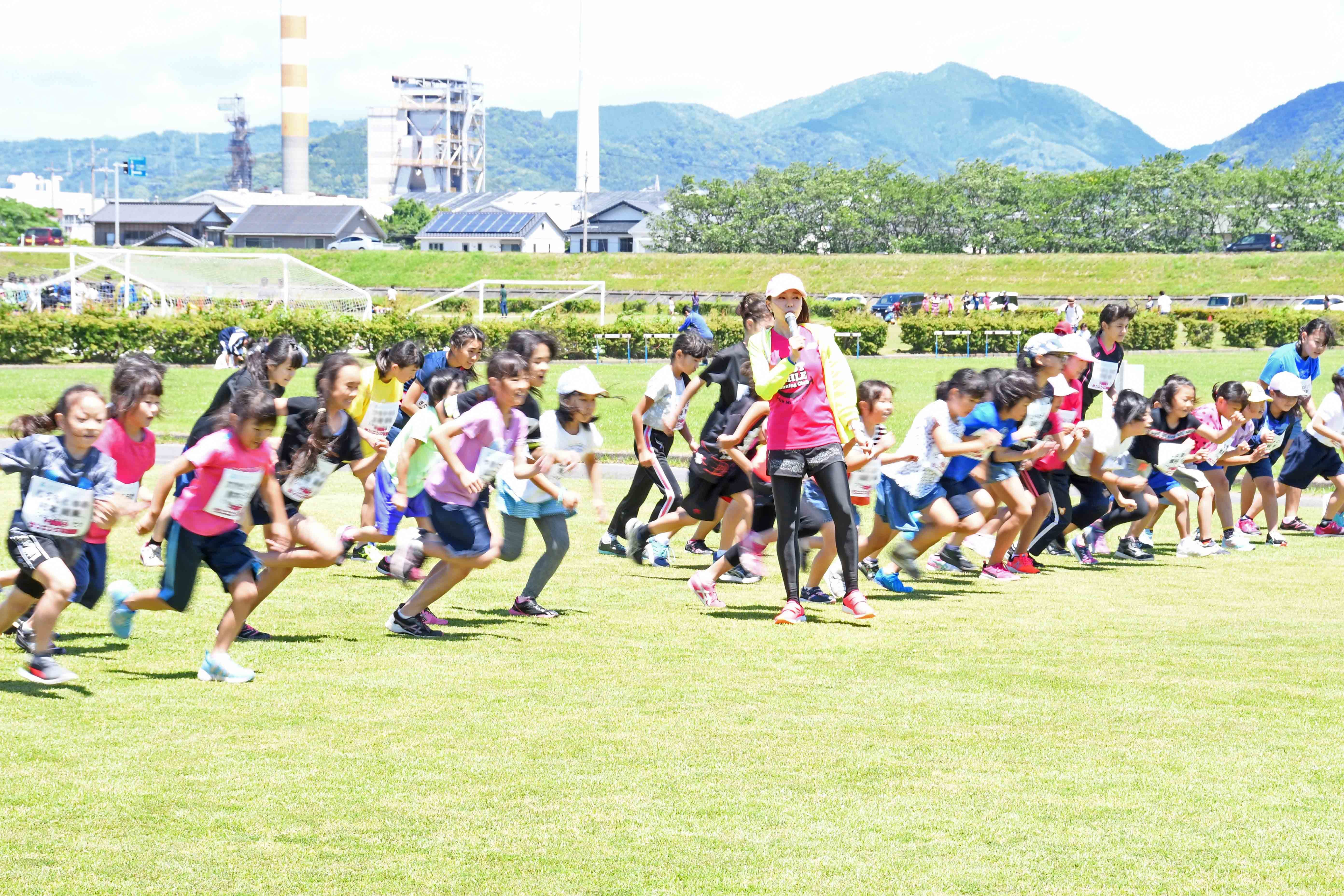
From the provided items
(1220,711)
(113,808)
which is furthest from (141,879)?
(1220,711)

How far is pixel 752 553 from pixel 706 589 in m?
0.96

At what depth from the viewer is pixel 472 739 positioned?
18.5 feet

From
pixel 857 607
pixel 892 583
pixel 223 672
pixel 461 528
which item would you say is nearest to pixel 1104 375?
pixel 892 583

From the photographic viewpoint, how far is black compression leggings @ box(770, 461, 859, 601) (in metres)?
7.99

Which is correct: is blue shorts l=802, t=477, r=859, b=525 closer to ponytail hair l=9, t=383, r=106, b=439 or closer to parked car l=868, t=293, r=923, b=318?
ponytail hair l=9, t=383, r=106, b=439

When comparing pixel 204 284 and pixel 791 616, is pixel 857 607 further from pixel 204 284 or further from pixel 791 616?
pixel 204 284

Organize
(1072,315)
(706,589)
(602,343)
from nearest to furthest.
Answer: (706,589) < (1072,315) < (602,343)

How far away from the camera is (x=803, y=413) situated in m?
7.97

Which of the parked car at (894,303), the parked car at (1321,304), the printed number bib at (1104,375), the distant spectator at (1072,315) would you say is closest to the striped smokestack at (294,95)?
the parked car at (894,303)

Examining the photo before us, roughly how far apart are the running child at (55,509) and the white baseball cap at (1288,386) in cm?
974

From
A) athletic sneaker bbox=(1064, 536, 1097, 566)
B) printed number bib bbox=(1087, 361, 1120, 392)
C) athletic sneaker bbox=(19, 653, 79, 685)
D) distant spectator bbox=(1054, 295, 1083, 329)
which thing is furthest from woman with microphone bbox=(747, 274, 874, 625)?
distant spectator bbox=(1054, 295, 1083, 329)

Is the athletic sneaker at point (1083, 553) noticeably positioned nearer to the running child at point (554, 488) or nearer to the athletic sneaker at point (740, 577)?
the athletic sneaker at point (740, 577)

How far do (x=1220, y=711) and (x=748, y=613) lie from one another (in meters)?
3.10

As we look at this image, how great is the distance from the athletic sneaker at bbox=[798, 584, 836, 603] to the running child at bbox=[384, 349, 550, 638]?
2205mm
